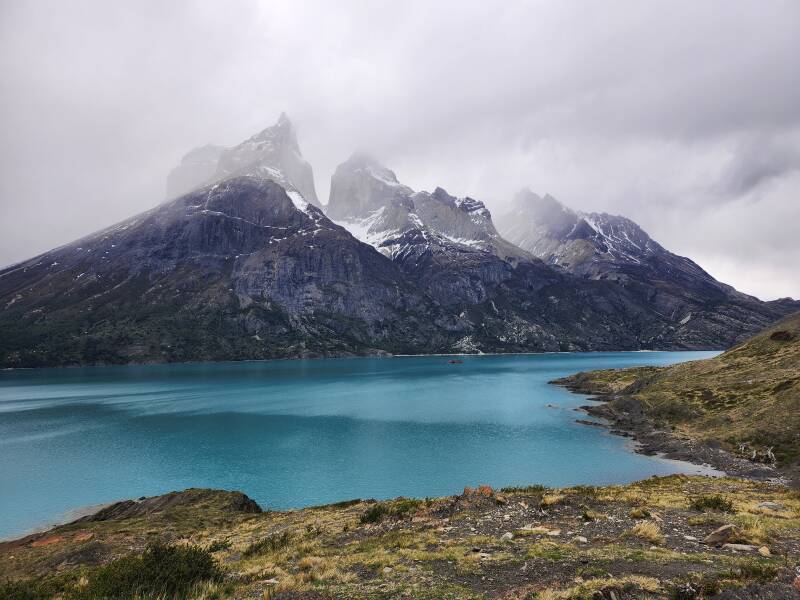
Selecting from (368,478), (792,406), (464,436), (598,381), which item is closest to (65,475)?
(368,478)

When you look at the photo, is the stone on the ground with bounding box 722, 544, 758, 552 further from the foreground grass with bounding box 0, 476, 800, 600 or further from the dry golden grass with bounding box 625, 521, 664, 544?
the dry golden grass with bounding box 625, 521, 664, 544

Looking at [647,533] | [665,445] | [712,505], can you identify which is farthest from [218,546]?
[665,445]

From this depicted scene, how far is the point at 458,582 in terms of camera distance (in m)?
14.9

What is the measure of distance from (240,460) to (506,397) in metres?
85.6

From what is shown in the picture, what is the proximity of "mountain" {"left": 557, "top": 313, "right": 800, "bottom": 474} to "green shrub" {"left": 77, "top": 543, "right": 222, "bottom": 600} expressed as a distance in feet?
206

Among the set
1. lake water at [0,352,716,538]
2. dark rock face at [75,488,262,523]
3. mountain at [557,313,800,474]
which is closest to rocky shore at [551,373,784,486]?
mountain at [557,313,800,474]

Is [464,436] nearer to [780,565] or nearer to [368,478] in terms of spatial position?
[368,478]

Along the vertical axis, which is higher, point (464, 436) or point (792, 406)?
point (792, 406)

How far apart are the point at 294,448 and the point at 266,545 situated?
2133 inches

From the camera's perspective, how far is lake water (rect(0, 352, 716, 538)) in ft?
182

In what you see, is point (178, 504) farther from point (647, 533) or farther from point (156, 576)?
point (647, 533)

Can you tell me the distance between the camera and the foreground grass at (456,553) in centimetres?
1392

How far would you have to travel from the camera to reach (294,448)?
Answer: 76125 millimetres

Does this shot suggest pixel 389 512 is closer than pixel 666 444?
Yes
